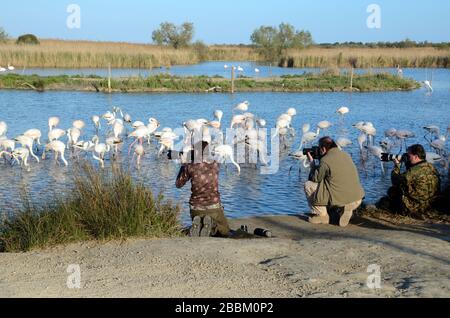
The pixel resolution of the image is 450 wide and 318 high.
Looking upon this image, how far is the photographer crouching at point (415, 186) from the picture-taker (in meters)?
8.38

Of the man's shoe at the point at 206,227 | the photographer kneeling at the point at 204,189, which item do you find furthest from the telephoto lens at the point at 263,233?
the man's shoe at the point at 206,227

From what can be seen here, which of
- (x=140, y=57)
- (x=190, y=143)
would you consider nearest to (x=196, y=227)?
(x=190, y=143)

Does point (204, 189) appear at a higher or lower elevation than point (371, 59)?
lower

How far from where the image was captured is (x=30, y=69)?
40906mm

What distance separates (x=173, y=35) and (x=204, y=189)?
6512 centimetres

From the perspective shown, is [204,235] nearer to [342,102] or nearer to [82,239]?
[82,239]

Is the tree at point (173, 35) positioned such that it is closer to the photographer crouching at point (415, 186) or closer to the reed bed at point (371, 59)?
the reed bed at point (371, 59)

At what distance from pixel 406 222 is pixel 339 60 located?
37.4 metres

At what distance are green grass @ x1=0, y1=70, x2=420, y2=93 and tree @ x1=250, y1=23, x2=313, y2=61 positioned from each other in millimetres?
24592

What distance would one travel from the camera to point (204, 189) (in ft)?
25.2

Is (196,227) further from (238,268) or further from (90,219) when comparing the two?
(238,268)

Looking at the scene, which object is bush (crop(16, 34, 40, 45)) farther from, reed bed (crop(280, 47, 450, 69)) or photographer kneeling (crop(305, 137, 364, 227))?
photographer kneeling (crop(305, 137, 364, 227))

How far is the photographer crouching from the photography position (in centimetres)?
838
